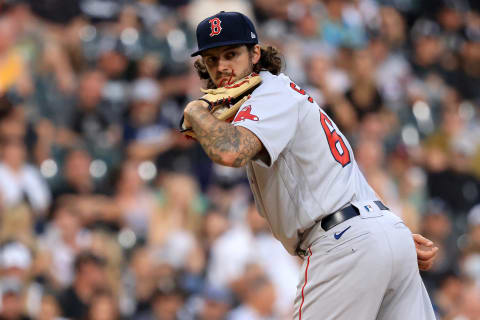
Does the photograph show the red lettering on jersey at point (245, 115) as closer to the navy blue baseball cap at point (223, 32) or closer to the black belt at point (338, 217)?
the navy blue baseball cap at point (223, 32)

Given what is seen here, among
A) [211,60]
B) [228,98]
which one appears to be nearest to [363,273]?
[228,98]

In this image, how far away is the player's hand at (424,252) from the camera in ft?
11.4

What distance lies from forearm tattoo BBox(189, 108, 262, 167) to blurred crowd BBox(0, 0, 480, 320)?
3.57 m

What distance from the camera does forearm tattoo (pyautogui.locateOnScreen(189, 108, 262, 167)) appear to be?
9.38 feet

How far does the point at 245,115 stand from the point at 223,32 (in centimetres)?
43

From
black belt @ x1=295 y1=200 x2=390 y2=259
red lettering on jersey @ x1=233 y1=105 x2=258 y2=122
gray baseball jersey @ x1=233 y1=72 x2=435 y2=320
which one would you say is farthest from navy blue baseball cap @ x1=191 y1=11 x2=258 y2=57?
black belt @ x1=295 y1=200 x2=390 y2=259

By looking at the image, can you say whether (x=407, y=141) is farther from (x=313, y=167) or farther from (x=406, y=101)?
(x=313, y=167)

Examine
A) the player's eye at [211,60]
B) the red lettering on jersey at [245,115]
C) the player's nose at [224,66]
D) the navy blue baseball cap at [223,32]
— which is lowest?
the red lettering on jersey at [245,115]

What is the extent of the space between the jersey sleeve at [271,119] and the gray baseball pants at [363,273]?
1.52ft

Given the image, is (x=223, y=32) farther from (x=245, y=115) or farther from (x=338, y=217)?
(x=338, y=217)

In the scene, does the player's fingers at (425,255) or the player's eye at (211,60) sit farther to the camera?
the player's fingers at (425,255)

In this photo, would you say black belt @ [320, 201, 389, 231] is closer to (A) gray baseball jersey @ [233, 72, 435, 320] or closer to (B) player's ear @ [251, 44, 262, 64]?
(A) gray baseball jersey @ [233, 72, 435, 320]

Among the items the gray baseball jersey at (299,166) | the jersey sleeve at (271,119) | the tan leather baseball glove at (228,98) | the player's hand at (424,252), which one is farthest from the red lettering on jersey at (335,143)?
the player's hand at (424,252)

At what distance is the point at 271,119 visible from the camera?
303 cm
